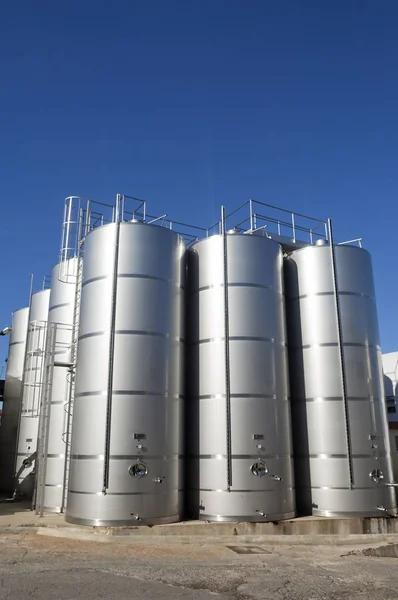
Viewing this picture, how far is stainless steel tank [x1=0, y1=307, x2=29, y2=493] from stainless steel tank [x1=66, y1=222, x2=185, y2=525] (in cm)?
1176

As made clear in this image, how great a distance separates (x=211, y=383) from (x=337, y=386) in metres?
4.27

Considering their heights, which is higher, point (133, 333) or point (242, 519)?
point (133, 333)

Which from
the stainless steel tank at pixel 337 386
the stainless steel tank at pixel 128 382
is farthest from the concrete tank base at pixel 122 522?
the stainless steel tank at pixel 337 386

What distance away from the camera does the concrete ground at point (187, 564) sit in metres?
8.97

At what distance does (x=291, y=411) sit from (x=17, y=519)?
9.33 meters

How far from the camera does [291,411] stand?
1766 cm

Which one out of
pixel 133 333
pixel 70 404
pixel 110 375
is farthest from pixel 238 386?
pixel 70 404

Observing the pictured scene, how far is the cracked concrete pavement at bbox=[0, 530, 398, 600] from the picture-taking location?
29.1 feet

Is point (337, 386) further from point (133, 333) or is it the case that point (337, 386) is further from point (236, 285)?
point (133, 333)

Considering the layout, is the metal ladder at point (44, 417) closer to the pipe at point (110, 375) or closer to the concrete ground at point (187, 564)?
the concrete ground at point (187, 564)

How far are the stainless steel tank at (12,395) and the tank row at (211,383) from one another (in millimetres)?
8421

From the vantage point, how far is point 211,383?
15898 mm

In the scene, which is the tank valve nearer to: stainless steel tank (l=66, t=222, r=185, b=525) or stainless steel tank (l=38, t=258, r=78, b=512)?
stainless steel tank (l=66, t=222, r=185, b=525)

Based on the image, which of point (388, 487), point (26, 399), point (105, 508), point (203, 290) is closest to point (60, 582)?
point (105, 508)
